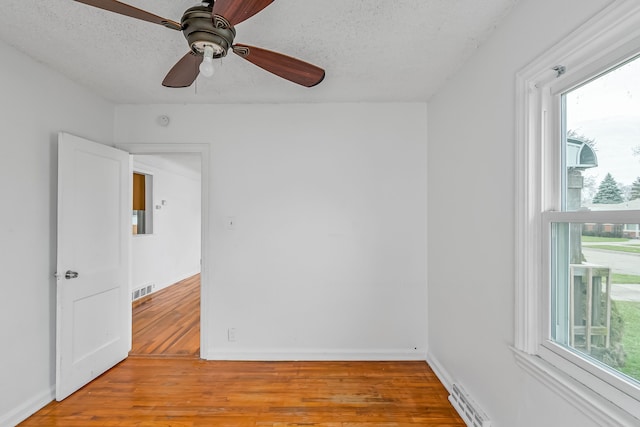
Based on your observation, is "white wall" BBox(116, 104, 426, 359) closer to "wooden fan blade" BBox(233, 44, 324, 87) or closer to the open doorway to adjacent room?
the open doorway to adjacent room

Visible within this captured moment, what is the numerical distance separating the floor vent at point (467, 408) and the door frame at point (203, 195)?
7.14 feet

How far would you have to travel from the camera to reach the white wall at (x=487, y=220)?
1549mm

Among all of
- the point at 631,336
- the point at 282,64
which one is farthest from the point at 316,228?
the point at 631,336

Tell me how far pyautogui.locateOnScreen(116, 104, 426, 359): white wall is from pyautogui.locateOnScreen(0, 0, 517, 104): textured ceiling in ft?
1.19

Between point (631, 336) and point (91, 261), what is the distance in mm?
3390

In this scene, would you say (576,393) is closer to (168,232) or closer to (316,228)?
(316,228)

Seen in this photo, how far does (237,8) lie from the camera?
119 cm

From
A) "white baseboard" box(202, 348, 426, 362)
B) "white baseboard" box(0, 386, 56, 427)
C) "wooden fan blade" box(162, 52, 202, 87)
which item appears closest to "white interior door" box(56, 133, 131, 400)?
"white baseboard" box(0, 386, 56, 427)

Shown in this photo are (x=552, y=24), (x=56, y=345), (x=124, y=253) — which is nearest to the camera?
(x=552, y=24)

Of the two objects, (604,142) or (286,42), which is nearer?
(604,142)

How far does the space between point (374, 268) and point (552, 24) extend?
2.21m

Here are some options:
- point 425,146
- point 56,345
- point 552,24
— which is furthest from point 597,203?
point 56,345

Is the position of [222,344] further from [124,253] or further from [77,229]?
[77,229]

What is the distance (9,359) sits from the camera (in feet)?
6.88
